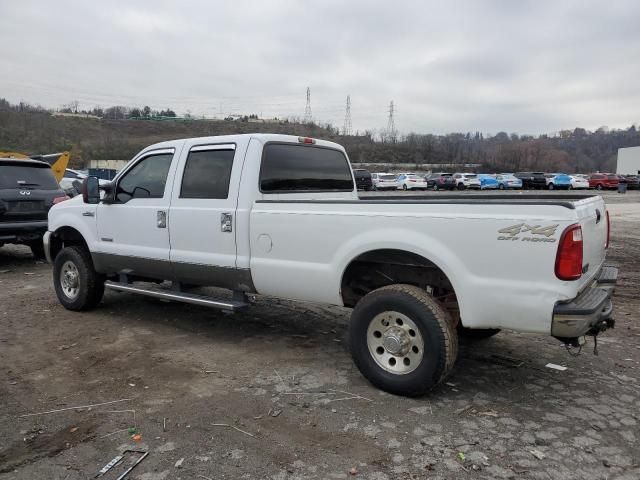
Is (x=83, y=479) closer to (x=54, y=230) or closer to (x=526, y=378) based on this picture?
(x=526, y=378)

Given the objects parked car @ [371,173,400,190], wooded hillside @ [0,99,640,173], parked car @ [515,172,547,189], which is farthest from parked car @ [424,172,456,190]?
wooded hillside @ [0,99,640,173]

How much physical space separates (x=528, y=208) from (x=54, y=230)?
5818 millimetres

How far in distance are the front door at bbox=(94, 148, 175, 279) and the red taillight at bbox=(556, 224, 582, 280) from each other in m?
3.81

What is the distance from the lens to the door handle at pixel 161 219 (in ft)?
18.5

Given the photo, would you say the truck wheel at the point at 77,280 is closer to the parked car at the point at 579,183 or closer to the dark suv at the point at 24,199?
the dark suv at the point at 24,199

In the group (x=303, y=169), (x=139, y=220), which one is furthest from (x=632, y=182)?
(x=139, y=220)

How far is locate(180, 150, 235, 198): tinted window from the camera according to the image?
207 inches

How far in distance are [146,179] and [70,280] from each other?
6.06 ft

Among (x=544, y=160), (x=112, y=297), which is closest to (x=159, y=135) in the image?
(x=544, y=160)

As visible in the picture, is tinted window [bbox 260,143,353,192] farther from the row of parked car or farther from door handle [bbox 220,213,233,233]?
the row of parked car

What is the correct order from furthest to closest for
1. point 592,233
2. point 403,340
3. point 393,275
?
point 393,275, point 403,340, point 592,233

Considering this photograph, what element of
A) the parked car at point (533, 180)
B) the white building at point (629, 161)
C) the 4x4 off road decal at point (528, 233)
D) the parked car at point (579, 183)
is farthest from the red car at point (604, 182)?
the 4x4 off road decal at point (528, 233)

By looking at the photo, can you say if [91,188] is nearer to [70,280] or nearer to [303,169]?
[70,280]

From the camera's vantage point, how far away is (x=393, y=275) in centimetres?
461
